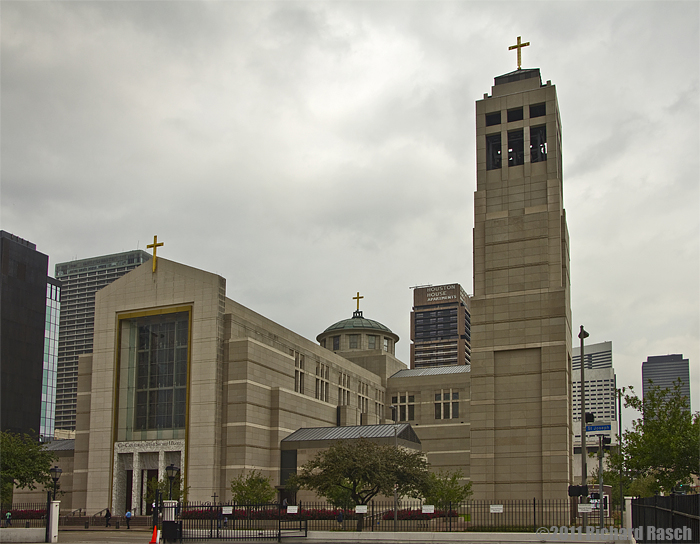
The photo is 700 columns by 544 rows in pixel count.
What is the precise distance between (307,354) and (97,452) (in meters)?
23.9

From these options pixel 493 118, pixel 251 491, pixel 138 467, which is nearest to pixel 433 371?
pixel 138 467

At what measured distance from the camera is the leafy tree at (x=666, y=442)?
139 feet

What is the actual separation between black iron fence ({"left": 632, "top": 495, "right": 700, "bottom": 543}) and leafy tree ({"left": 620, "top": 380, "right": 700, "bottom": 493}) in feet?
31.4

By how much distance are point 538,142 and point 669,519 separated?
123 ft

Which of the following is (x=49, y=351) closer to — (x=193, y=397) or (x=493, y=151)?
(x=193, y=397)

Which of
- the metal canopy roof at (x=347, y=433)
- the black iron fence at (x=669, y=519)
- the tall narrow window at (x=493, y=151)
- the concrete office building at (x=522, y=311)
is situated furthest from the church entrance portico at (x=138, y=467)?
the black iron fence at (x=669, y=519)

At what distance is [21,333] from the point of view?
143000mm

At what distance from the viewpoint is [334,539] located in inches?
1478

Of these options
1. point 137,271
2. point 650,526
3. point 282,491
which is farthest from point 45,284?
point 650,526

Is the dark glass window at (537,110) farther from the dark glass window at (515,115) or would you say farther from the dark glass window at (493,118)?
the dark glass window at (493,118)

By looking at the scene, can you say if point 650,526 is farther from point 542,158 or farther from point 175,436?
point 175,436

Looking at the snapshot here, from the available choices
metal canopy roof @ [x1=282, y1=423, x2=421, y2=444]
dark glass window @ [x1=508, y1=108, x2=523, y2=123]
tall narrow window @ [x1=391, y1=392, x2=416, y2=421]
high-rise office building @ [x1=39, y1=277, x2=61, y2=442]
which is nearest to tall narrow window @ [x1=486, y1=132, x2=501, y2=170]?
dark glass window @ [x1=508, y1=108, x2=523, y2=123]

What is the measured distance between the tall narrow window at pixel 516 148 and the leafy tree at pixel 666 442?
66.8 feet

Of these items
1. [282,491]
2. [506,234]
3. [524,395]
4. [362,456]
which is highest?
[506,234]
